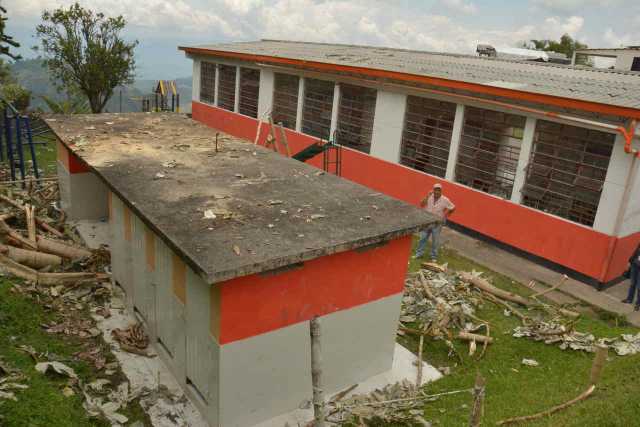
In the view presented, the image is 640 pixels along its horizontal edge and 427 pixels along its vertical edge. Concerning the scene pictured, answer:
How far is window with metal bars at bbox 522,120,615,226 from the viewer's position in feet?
35.4

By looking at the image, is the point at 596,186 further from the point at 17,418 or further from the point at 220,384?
the point at 17,418

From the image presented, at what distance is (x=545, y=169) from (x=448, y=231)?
306 centimetres

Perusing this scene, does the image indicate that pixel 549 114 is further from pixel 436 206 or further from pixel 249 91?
pixel 249 91

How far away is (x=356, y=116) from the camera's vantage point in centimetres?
1644

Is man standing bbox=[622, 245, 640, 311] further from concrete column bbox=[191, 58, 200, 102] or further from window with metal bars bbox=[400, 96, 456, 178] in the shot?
concrete column bbox=[191, 58, 200, 102]

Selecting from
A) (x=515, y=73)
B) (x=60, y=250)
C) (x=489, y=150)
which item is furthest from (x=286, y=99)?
(x=60, y=250)

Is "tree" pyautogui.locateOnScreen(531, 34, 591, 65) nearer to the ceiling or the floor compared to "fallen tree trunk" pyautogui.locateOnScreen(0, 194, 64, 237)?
nearer to the ceiling

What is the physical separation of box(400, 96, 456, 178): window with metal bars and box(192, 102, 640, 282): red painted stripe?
1.17 feet

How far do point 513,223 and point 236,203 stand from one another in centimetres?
793

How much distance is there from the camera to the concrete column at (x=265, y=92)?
64.2 ft

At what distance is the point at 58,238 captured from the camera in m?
10.9

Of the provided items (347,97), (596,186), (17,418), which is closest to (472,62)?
→ (347,97)

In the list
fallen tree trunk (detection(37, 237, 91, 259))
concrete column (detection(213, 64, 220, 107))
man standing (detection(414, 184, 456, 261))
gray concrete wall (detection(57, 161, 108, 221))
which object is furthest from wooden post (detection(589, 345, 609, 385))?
concrete column (detection(213, 64, 220, 107))

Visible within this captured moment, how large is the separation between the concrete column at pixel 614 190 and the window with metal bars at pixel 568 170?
0.66ft
